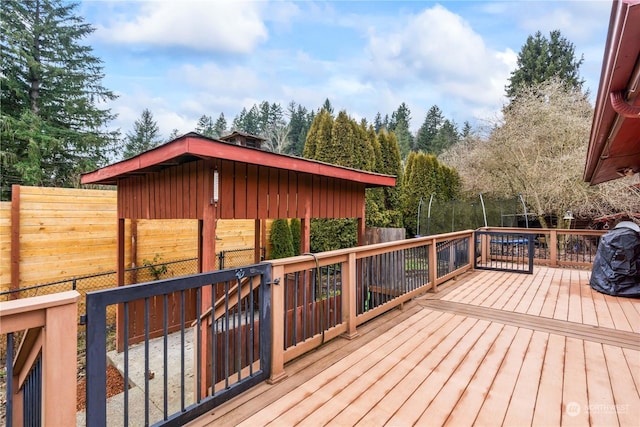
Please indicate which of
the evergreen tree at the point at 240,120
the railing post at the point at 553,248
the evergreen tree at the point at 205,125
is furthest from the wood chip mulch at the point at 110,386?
the evergreen tree at the point at 240,120

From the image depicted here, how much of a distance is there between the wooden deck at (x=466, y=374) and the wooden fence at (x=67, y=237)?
15.5 ft

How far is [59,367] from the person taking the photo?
1276 millimetres

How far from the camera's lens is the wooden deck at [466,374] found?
1894 mm

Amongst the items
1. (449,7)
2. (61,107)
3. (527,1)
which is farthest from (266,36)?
(61,107)

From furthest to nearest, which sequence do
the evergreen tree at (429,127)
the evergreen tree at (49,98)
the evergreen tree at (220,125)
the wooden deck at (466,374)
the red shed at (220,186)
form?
the evergreen tree at (220,125)
the evergreen tree at (429,127)
the evergreen tree at (49,98)
the red shed at (220,186)
the wooden deck at (466,374)

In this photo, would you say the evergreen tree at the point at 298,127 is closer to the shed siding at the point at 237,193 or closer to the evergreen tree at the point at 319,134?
the evergreen tree at the point at 319,134

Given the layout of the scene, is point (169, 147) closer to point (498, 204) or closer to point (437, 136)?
point (498, 204)

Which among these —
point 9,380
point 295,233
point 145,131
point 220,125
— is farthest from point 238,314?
point 220,125

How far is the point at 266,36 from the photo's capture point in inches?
316

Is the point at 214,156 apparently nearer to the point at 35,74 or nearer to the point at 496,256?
the point at 496,256

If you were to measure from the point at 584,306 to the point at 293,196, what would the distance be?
13.2ft

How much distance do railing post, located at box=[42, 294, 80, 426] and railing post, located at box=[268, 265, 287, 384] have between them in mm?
1191

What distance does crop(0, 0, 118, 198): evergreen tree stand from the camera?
406 inches

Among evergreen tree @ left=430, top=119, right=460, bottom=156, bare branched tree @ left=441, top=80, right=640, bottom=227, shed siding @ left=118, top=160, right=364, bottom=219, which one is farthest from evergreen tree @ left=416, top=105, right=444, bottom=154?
shed siding @ left=118, top=160, right=364, bottom=219
